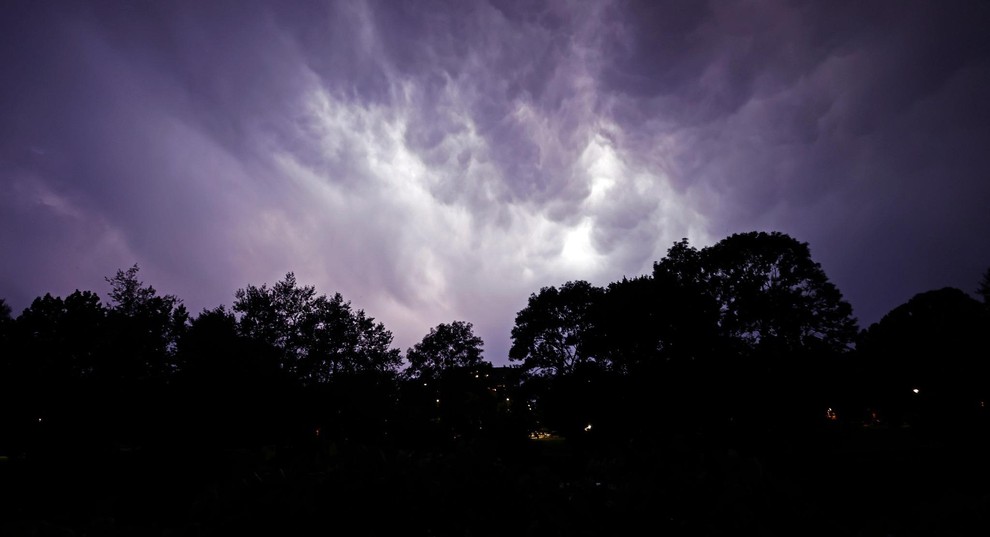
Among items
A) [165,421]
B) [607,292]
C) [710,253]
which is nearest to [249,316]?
[165,421]

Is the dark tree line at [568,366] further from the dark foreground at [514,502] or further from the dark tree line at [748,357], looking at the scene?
the dark foreground at [514,502]

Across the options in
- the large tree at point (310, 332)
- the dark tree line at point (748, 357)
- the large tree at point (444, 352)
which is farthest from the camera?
the large tree at point (444, 352)

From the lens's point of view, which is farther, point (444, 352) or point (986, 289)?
point (444, 352)

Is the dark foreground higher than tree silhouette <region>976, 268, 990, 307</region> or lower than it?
lower

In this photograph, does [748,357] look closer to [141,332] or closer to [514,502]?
[514,502]

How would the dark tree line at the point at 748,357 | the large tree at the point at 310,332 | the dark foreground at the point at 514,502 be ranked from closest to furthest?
the dark foreground at the point at 514,502, the dark tree line at the point at 748,357, the large tree at the point at 310,332

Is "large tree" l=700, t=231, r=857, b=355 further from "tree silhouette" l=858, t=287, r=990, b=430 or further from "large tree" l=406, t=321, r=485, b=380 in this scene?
"large tree" l=406, t=321, r=485, b=380

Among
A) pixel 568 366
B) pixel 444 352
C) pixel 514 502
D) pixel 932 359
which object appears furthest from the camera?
pixel 444 352

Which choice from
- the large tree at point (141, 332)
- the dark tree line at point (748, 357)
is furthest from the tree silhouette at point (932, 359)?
the large tree at point (141, 332)

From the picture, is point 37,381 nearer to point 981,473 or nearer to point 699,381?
→ point 699,381

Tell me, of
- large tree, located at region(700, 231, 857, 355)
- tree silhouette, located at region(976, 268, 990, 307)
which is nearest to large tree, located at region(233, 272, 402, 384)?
large tree, located at region(700, 231, 857, 355)

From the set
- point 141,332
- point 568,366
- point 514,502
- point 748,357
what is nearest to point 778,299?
point 748,357

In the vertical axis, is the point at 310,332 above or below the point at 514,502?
above

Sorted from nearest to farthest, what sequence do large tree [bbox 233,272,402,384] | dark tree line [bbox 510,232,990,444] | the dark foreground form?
the dark foreground < dark tree line [bbox 510,232,990,444] < large tree [bbox 233,272,402,384]
